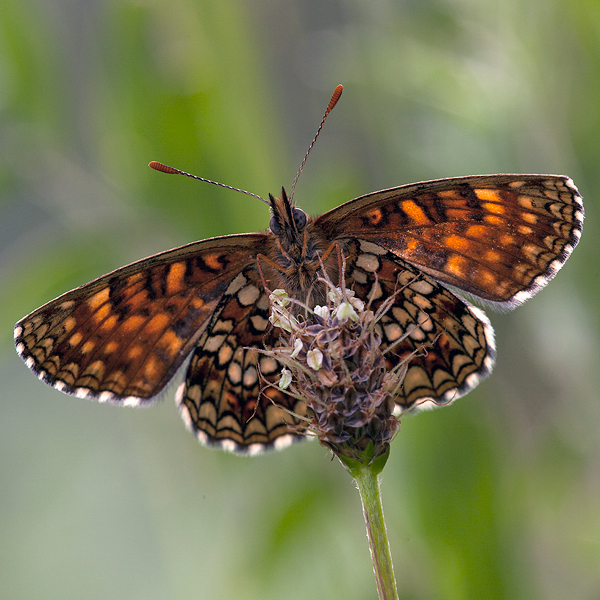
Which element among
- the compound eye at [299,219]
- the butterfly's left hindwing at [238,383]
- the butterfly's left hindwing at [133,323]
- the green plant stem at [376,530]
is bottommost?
the green plant stem at [376,530]

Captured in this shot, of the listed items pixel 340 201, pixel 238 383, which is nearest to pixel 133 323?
pixel 238 383

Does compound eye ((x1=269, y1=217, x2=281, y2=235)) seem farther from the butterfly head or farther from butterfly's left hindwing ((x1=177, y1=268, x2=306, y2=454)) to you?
butterfly's left hindwing ((x1=177, y1=268, x2=306, y2=454))

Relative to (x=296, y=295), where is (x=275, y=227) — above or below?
above

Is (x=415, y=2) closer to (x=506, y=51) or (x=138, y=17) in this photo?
(x=506, y=51)

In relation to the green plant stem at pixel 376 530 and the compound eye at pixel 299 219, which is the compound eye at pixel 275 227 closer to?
the compound eye at pixel 299 219

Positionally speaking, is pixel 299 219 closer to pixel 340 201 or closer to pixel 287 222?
pixel 287 222

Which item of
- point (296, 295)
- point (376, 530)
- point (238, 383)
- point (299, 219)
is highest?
point (299, 219)

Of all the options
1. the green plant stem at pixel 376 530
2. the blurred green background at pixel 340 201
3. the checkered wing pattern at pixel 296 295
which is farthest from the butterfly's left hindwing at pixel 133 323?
the green plant stem at pixel 376 530
